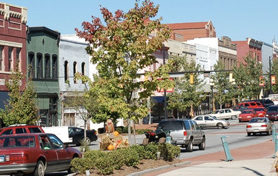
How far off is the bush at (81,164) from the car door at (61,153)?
78cm

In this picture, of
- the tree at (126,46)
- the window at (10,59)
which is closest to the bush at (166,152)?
the tree at (126,46)

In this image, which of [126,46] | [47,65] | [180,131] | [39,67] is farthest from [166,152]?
[47,65]

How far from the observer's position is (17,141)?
20891mm

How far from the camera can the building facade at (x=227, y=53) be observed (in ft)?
349

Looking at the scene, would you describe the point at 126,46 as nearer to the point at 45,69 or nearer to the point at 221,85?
the point at 45,69

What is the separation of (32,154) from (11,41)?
32.9 metres

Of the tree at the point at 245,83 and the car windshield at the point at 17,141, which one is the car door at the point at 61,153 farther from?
the tree at the point at 245,83

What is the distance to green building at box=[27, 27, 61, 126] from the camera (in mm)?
54969

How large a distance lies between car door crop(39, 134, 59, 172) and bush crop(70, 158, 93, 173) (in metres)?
0.67

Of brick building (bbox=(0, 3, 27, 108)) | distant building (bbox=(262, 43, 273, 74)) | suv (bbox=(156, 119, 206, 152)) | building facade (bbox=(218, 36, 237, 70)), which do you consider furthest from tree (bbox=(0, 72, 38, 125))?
distant building (bbox=(262, 43, 273, 74))

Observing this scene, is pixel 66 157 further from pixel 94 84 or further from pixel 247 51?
pixel 247 51

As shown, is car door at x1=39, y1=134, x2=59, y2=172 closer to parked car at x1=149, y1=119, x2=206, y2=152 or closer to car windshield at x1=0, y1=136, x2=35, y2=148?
car windshield at x1=0, y1=136, x2=35, y2=148

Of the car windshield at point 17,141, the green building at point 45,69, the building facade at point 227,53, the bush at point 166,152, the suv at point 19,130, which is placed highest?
the building facade at point 227,53

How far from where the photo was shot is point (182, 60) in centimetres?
7856
